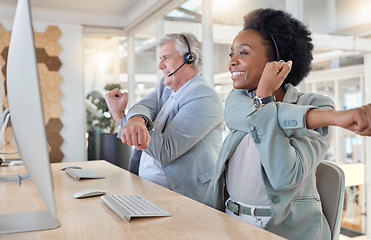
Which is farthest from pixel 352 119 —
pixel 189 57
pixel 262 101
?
pixel 189 57

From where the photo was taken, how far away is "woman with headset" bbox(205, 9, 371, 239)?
49.7 inches

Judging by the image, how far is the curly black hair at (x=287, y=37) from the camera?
5.13 feet

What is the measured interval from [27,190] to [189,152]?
2.80ft

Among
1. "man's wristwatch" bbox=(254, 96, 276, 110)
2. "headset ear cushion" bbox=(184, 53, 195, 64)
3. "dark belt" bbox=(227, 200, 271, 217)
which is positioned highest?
"headset ear cushion" bbox=(184, 53, 195, 64)

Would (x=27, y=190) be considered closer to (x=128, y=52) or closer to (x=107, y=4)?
(x=107, y=4)

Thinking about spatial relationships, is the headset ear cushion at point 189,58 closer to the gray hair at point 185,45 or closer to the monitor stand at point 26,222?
the gray hair at point 185,45

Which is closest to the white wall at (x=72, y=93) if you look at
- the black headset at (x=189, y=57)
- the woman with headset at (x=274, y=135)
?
the black headset at (x=189, y=57)

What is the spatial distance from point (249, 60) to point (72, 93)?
5125 millimetres

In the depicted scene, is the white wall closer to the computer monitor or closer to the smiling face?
the smiling face

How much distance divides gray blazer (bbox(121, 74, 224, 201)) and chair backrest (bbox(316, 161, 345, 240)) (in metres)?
0.80

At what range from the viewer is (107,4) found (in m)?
5.73

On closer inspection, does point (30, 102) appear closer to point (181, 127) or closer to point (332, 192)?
point (332, 192)

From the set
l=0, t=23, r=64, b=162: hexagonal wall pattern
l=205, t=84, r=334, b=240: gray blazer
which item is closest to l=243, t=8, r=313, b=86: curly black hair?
l=205, t=84, r=334, b=240: gray blazer

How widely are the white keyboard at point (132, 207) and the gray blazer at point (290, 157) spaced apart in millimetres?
378
